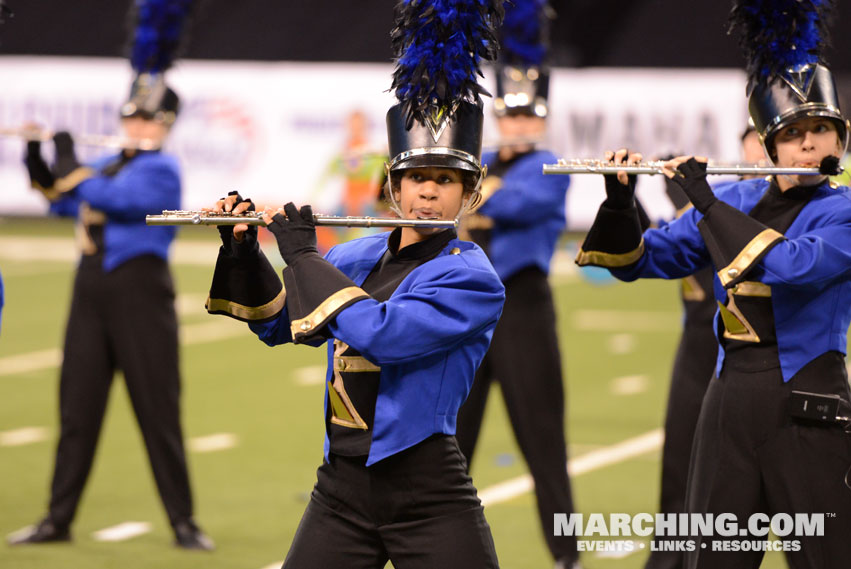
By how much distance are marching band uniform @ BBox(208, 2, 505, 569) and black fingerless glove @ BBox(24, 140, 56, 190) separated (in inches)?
137

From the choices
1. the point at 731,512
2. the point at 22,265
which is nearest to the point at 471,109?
the point at 731,512

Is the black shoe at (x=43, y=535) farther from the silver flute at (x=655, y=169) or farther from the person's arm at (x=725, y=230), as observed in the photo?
the person's arm at (x=725, y=230)

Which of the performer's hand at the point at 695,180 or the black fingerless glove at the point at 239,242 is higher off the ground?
the performer's hand at the point at 695,180

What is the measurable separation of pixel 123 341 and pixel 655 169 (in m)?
3.03

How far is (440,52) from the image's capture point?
137 inches

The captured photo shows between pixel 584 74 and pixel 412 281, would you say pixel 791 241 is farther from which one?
pixel 584 74

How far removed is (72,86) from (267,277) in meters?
16.6

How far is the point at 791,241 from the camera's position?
3762 millimetres

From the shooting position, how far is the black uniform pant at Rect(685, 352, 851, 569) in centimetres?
375

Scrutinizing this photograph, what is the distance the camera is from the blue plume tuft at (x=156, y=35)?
22.6 feet

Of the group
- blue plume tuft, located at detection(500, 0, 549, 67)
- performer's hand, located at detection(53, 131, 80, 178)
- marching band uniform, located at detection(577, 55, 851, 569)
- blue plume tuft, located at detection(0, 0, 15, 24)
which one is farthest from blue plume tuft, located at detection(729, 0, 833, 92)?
performer's hand, located at detection(53, 131, 80, 178)

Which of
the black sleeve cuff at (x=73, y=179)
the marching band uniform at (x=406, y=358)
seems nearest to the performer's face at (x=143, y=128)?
the black sleeve cuff at (x=73, y=179)

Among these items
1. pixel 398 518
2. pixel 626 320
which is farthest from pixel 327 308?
pixel 626 320

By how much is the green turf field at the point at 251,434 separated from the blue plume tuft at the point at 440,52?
9.08ft
